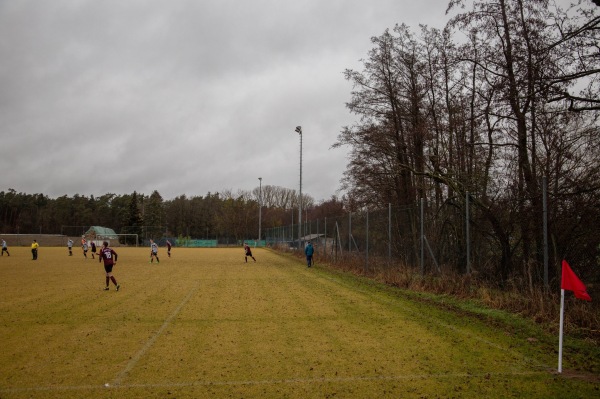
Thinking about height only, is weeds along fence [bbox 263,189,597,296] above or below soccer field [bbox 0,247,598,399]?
above

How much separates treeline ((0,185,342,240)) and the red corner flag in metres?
92.0

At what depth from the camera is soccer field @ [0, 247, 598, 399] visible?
5.45 meters

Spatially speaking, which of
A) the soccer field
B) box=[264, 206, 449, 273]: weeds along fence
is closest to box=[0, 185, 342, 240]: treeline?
box=[264, 206, 449, 273]: weeds along fence

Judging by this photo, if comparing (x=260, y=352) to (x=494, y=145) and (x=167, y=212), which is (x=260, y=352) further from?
(x=167, y=212)

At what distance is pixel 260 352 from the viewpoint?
711cm

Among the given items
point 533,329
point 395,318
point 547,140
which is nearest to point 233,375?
point 395,318

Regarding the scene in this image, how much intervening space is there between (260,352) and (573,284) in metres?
4.76

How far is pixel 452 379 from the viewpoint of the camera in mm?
5801

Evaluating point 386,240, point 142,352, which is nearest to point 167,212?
point 386,240

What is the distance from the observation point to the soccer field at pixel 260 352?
5449 millimetres

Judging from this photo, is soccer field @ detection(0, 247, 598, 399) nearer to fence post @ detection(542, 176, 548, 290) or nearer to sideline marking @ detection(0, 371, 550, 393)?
sideline marking @ detection(0, 371, 550, 393)

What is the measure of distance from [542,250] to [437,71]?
38.2ft

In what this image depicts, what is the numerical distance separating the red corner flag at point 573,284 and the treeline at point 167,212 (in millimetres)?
91978

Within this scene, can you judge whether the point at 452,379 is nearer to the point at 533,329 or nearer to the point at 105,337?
the point at 533,329
